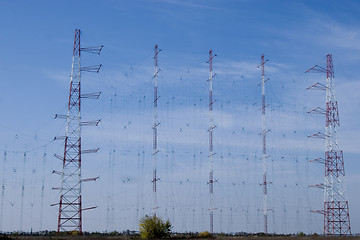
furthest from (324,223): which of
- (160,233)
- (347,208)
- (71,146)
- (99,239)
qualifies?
(71,146)

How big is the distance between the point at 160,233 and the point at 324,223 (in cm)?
3152

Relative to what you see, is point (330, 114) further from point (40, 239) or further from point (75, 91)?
point (40, 239)

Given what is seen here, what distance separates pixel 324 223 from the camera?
335 feet

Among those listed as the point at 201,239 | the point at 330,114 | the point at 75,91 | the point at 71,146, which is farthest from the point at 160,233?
the point at 330,114

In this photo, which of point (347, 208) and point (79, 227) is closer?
point (79, 227)

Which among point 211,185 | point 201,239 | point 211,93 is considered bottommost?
point 201,239

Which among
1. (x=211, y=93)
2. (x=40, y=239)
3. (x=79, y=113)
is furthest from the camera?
(x=211, y=93)

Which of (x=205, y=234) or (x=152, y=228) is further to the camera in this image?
(x=205, y=234)

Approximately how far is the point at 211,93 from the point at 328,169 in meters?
27.3

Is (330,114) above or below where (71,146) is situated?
above

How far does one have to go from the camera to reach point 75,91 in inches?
3693

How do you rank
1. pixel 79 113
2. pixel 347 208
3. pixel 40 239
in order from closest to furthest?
pixel 40 239, pixel 79 113, pixel 347 208

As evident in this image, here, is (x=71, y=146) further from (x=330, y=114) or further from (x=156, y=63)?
(x=330, y=114)

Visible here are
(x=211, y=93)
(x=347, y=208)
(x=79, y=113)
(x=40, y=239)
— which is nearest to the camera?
(x=40, y=239)
